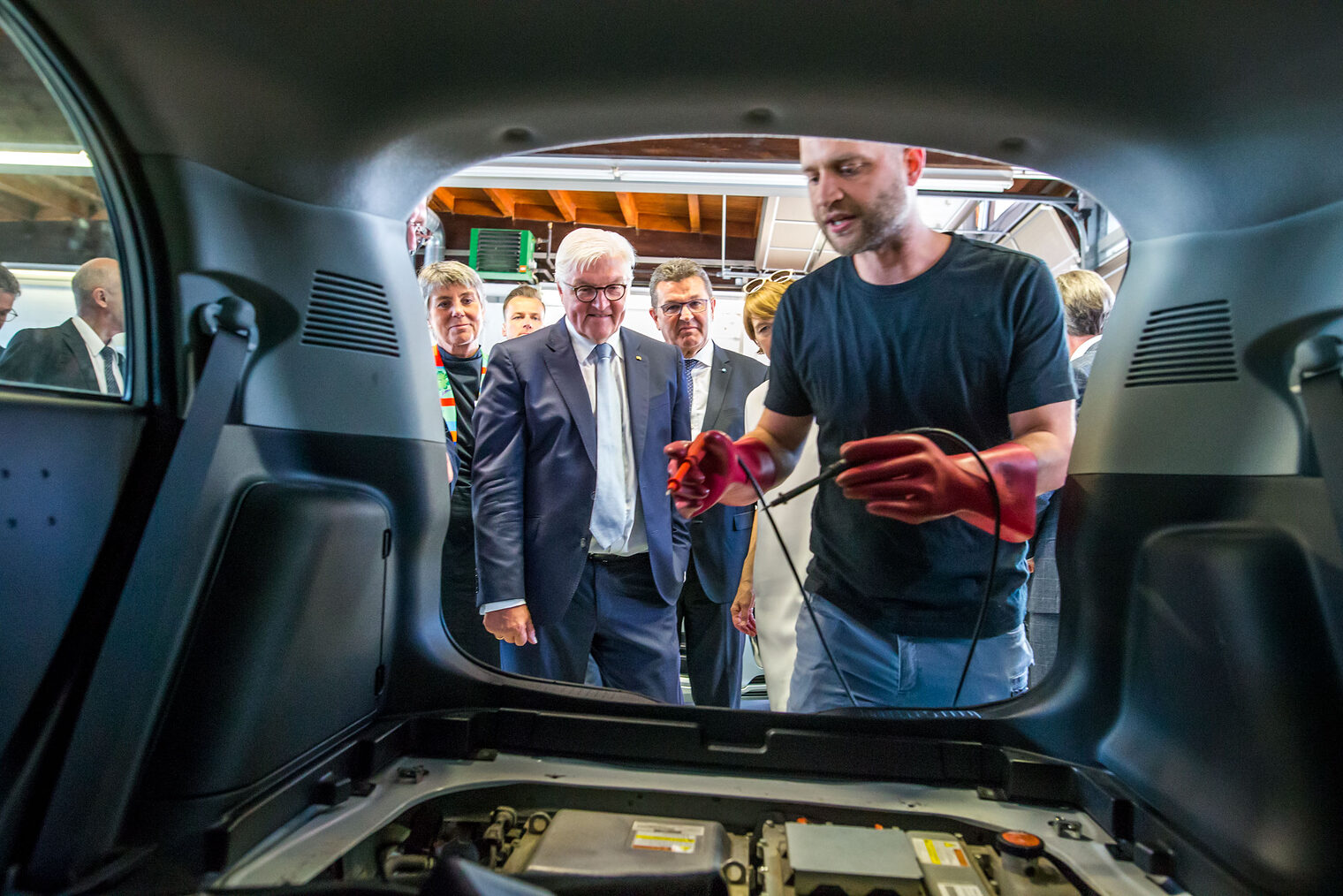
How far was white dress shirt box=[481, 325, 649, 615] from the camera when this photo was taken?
1.98 m

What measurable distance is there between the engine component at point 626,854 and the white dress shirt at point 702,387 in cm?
190

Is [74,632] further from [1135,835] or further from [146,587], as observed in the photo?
[1135,835]

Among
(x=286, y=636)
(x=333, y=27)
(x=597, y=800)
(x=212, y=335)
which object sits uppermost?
(x=333, y=27)

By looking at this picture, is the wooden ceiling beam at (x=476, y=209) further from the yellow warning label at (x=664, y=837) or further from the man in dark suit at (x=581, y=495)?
the yellow warning label at (x=664, y=837)

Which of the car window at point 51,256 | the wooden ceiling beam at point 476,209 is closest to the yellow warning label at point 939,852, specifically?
the car window at point 51,256

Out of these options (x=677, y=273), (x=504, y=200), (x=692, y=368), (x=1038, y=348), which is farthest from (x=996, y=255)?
(x=504, y=200)

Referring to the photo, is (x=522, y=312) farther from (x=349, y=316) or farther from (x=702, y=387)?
(x=349, y=316)

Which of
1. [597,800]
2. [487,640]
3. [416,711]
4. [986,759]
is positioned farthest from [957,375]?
[487,640]

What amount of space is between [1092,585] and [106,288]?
1102mm

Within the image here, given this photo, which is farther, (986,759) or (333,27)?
(986,759)

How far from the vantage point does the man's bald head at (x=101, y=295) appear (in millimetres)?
783

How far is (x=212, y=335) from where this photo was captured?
80cm

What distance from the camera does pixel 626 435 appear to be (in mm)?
2039

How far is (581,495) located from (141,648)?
125cm
